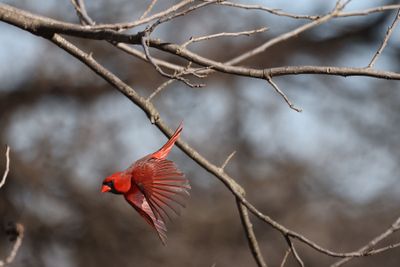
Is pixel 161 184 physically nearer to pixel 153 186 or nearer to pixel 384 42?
pixel 153 186

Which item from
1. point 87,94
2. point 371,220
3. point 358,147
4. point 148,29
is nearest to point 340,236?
point 371,220

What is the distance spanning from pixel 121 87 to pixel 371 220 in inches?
238

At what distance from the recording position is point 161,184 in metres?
1.84

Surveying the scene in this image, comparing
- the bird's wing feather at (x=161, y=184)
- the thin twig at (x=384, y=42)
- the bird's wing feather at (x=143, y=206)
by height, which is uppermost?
the thin twig at (x=384, y=42)

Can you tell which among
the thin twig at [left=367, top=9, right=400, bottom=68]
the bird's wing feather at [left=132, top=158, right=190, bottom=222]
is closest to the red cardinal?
the bird's wing feather at [left=132, top=158, right=190, bottom=222]

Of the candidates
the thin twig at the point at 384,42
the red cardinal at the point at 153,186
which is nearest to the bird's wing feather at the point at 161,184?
the red cardinal at the point at 153,186

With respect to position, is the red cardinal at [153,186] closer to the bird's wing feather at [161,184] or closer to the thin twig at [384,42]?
the bird's wing feather at [161,184]

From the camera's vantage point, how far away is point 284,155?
28.4ft

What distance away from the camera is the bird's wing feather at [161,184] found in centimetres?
183

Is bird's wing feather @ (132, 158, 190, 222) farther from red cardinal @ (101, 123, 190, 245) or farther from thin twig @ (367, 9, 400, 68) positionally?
thin twig @ (367, 9, 400, 68)

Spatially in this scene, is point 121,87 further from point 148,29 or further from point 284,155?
point 284,155

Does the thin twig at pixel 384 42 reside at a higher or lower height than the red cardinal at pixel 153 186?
higher

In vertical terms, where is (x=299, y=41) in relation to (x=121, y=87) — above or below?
above

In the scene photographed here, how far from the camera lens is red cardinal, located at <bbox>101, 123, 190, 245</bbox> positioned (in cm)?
183
